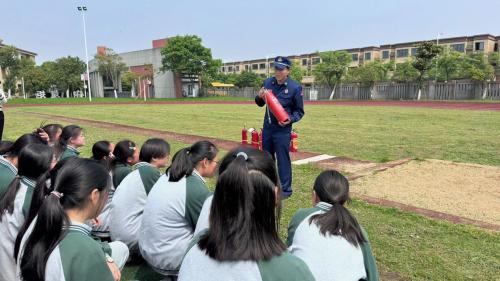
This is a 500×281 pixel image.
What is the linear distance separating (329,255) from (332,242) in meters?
0.07

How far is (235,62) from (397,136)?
92486mm

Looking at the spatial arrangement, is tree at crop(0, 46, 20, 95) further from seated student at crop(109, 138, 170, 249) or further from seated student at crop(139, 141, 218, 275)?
seated student at crop(139, 141, 218, 275)

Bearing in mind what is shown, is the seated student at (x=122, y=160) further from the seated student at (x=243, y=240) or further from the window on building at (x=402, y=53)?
the window on building at (x=402, y=53)

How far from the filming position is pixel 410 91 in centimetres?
4228

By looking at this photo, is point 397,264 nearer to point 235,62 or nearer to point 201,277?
point 201,277

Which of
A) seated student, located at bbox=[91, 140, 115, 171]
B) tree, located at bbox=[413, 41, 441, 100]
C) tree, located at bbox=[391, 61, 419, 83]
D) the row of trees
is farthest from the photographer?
tree, located at bbox=[391, 61, 419, 83]

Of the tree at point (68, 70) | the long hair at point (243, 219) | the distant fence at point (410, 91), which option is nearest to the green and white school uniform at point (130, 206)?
the long hair at point (243, 219)

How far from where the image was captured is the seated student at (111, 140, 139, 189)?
4031mm

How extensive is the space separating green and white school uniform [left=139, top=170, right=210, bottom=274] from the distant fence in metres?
42.0

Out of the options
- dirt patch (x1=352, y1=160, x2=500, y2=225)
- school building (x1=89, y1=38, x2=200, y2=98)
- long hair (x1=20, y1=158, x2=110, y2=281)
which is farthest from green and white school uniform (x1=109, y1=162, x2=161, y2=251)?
school building (x1=89, y1=38, x2=200, y2=98)

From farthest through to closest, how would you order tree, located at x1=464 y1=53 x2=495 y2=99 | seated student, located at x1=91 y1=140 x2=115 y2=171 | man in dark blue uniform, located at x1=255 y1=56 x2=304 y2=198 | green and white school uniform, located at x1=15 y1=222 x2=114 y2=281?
tree, located at x1=464 y1=53 x2=495 y2=99 → man in dark blue uniform, located at x1=255 y1=56 x2=304 y2=198 → seated student, located at x1=91 y1=140 x2=115 y2=171 → green and white school uniform, located at x1=15 y1=222 x2=114 y2=281

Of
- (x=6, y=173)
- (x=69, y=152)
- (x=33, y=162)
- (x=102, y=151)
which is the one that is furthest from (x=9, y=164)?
(x=69, y=152)

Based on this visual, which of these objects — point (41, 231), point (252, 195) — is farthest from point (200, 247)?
point (41, 231)

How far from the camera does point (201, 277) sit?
4.92 ft
